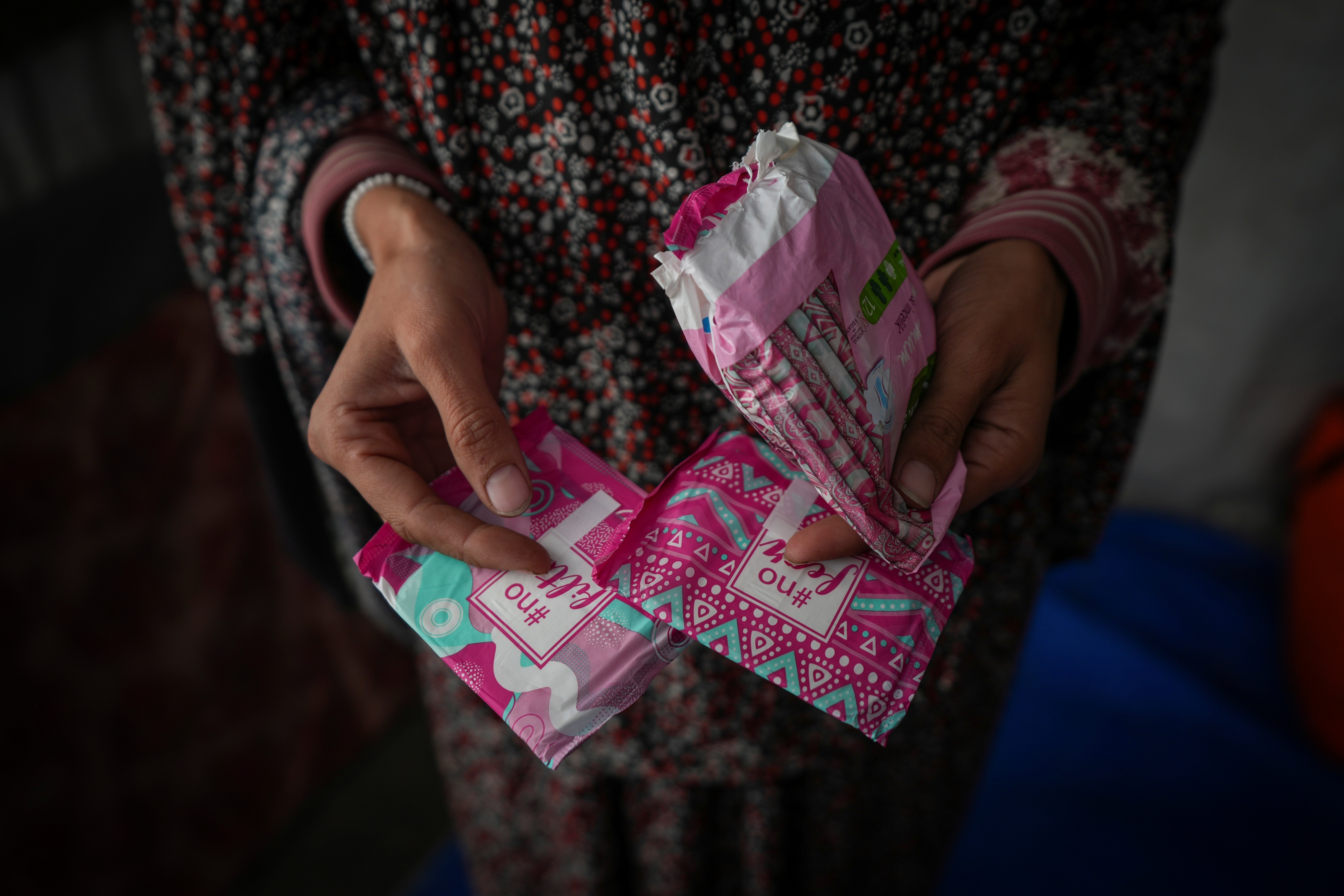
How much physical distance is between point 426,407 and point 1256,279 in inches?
55.3

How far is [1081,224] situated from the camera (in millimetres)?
448

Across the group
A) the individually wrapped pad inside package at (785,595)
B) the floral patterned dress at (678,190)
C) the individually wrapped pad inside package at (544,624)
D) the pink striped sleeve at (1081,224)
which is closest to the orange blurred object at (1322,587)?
the floral patterned dress at (678,190)

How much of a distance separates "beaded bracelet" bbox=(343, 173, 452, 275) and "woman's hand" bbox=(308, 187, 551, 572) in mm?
25

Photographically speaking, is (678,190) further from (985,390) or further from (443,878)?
(443,878)

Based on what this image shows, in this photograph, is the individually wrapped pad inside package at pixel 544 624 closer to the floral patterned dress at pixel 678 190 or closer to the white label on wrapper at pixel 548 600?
the white label on wrapper at pixel 548 600

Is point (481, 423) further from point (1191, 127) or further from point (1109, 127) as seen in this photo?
point (1191, 127)

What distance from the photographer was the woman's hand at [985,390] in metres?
0.38

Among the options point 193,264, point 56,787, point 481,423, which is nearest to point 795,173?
point 481,423

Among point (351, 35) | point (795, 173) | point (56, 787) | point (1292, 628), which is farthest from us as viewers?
point (1292, 628)

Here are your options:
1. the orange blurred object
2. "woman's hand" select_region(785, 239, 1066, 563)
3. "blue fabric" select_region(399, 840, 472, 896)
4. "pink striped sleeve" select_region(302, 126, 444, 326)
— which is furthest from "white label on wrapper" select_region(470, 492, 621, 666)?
the orange blurred object

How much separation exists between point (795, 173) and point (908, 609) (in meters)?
0.21

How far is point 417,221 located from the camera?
1.49ft

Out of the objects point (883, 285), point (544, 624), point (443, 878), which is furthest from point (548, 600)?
point (443, 878)

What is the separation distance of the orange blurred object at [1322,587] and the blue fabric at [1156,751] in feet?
0.19
